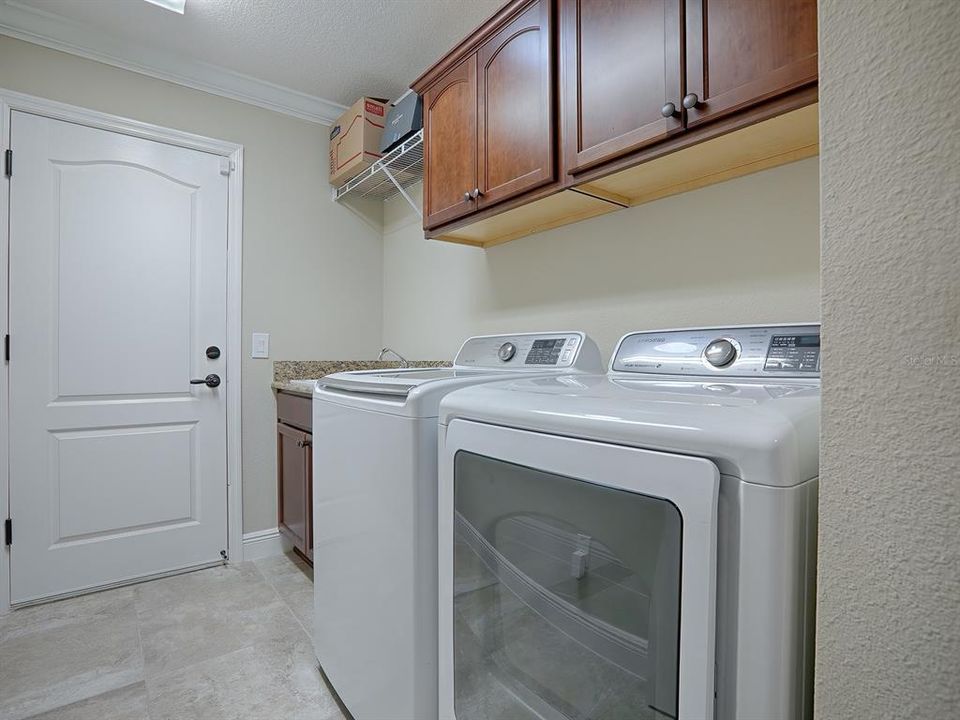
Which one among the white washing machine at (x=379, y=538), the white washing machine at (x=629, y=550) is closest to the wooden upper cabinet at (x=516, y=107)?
the white washing machine at (x=379, y=538)

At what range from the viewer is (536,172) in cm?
147

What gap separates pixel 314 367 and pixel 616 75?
205cm

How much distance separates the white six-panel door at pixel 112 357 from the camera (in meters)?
2.05

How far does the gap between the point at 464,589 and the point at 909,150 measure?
3.02 feet

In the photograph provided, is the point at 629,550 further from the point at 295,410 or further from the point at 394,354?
the point at 394,354

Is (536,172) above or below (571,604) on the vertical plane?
above

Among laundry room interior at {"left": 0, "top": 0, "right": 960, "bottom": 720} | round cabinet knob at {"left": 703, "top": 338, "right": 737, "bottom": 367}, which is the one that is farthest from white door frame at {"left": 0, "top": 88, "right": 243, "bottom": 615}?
round cabinet knob at {"left": 703, "top": 338, "right": 737, "bottom": 367}

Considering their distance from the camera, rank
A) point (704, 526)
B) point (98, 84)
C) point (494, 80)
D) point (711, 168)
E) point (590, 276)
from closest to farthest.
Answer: point (704, 526)
point (711, 168)
point (494, 80)
point (590, 276)
point (98, 84)

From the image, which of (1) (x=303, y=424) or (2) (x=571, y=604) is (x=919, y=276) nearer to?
(2) (x=571, y=604)

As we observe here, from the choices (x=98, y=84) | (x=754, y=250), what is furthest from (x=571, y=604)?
(x=98, y=84)

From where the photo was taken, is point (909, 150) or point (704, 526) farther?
point (704, 526)

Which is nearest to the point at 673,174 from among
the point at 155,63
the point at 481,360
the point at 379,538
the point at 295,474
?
the point at 481,360

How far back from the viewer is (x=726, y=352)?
1.19m

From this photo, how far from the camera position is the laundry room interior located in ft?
1.40
